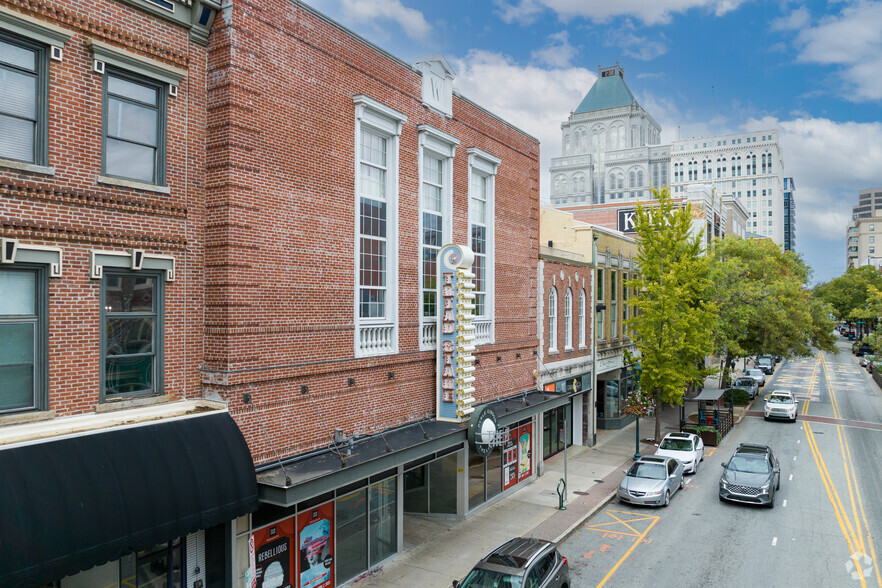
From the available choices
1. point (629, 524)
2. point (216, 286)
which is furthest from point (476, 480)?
point (216, 286)

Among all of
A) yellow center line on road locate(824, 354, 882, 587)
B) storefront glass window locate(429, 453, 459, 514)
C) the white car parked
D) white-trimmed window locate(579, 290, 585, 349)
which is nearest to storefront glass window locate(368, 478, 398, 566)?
storefront glass window locate(429, 453, 459, 514)

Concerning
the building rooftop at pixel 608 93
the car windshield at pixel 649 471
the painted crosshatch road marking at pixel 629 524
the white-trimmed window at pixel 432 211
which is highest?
the building rooftop at pixel 608 93

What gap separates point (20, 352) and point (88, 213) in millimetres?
2483

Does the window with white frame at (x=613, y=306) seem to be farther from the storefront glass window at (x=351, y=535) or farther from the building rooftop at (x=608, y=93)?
the building rooftop at (x=608, y=93)

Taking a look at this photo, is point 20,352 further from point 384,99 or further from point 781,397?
point 781,397

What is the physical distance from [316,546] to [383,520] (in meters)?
2.71

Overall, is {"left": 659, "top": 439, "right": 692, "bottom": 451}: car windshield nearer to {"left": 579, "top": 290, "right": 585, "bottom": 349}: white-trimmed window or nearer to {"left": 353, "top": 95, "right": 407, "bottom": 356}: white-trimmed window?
{"left": 579, "top": 290, "right": 585, "bottom": 349}: white-trimmed window

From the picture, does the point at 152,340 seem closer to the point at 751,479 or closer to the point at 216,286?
the point at 216,286

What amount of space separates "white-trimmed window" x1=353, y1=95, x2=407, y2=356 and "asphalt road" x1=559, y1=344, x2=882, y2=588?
26.2 ft

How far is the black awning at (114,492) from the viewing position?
823 cm

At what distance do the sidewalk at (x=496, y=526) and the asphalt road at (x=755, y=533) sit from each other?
3.04ft

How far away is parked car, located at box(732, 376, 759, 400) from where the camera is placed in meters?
47.3

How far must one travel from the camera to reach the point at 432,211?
18.7m

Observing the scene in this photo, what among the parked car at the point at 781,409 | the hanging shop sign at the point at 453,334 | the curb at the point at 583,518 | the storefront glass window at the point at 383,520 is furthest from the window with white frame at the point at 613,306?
the storefront glass window at the point at 383,520
